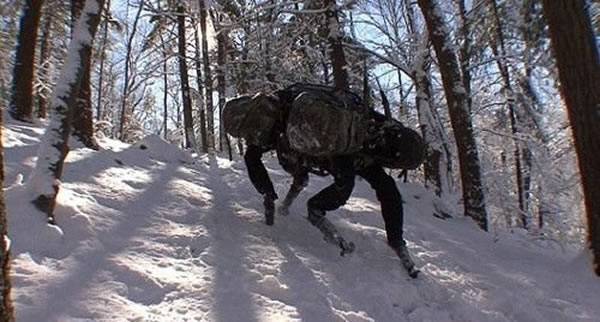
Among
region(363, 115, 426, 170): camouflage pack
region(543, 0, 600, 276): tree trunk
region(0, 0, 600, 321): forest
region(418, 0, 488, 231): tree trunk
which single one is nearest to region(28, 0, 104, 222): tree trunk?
region(0, 0, 600, 321): forest

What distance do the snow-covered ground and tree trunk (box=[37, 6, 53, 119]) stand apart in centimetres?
820

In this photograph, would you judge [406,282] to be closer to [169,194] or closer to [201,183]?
[169,194]

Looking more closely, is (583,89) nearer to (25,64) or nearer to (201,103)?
(25,64)

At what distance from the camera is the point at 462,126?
8508 mm

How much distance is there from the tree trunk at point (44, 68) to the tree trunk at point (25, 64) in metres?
3.92

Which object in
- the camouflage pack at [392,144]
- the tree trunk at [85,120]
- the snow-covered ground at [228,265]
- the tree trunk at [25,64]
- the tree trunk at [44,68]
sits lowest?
the snow-covered ground at [228,265]

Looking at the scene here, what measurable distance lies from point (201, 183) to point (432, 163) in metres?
5.37

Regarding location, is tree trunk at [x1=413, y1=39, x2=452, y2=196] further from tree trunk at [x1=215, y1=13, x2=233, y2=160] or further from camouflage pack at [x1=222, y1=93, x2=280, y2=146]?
tree trunk at [x1=215, y1=13, x2=233, y2=160]

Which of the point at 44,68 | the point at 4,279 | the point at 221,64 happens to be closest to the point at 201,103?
the point at 221,64

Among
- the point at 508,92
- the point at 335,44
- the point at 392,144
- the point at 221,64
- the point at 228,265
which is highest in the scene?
the point at 221,64

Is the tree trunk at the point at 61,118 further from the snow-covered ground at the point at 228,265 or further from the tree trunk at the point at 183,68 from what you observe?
the tree trunk at the point at 183,68

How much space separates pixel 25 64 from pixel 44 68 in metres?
6.64

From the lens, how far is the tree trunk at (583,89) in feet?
17.4

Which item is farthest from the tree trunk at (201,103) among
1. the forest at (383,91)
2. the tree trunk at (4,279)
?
the tree trunk at (4,279)
